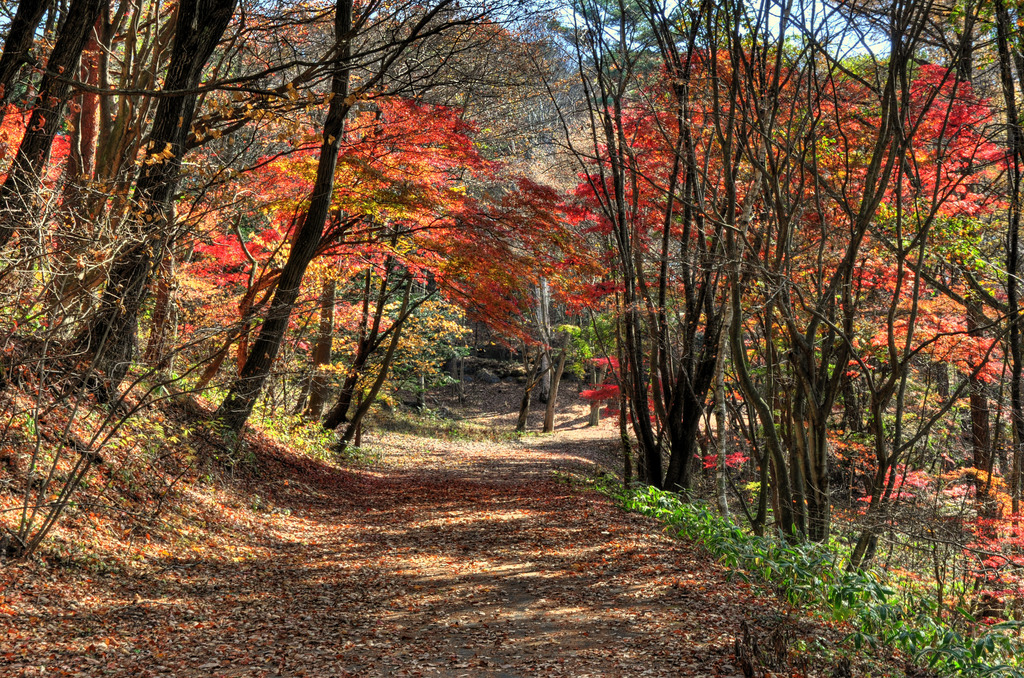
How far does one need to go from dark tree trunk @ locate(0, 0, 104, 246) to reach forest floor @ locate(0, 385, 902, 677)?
2358mm

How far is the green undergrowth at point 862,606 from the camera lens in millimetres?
4305

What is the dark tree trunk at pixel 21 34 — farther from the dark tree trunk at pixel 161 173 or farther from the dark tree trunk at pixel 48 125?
the dark tree trunk at pixel 161 173

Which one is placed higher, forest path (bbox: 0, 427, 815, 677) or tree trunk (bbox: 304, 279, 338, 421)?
tree trunk (bbox: 304, 279, 338, 421)

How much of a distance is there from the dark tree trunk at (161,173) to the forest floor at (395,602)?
5.85 feet

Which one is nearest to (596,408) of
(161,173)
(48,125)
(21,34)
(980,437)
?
(980,437)

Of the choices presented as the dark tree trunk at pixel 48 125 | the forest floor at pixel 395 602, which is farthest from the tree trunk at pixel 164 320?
the forest floor at pixel 395 602

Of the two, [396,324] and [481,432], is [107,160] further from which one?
[481,432]

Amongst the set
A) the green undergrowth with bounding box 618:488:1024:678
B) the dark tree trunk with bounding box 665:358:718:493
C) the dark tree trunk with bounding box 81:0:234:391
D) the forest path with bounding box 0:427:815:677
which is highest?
the dark tree trunk with bounding box 81:0:234:391

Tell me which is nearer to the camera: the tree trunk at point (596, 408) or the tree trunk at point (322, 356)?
the tree trunk at point (322, 356)

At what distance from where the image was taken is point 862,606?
5023 mm

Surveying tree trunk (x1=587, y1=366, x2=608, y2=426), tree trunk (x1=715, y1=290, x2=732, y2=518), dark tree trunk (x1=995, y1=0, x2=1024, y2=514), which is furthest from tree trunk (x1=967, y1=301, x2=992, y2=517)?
tree trunk (x1=587, y1=366, x2=608, y2=426)

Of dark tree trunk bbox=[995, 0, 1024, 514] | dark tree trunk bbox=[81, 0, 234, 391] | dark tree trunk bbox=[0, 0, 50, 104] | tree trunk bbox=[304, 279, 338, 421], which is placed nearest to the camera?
dark tree trunk bbox=[0, 0, 50, 104]

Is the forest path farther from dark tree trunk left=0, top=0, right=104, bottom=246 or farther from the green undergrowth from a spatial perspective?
dark tree trunk left=0, top=0, right=104, bottom=246

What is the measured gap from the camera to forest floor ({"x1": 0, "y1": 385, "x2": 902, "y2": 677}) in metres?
4.18
